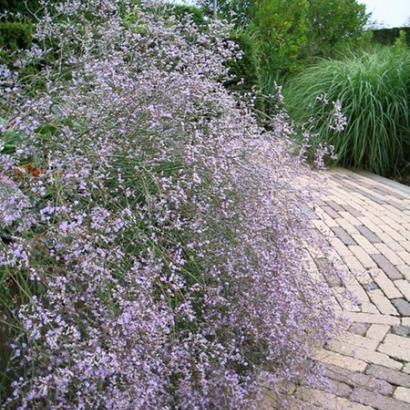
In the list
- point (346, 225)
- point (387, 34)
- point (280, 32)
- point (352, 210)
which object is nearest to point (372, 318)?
point (346, 225)

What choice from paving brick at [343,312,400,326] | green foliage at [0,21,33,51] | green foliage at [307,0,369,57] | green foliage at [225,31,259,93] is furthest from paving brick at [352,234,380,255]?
green foliage at [307,0,369,57]

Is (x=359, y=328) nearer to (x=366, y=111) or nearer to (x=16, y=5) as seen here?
(x=366, y=111)

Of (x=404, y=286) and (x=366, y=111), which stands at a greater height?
(x=366, y=111)

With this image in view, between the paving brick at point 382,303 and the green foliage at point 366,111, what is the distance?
119 inches

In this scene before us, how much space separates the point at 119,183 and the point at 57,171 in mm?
283

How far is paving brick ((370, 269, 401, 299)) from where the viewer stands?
10.3ft

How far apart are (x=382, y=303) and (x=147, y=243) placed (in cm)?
169

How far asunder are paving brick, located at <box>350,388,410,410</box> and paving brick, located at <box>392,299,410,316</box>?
31.1 inches

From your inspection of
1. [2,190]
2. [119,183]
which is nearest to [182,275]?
[119,183]

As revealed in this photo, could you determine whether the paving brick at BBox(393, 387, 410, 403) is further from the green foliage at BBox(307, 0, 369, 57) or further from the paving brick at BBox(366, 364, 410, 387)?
the green foliage at BBox(307, 0, 369, 57)

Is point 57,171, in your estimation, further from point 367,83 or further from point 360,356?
point 367,83

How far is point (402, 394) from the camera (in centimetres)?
227

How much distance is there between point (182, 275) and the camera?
77.1 inches

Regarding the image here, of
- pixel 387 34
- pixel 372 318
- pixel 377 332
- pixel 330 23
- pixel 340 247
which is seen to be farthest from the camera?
pixel 387 34
